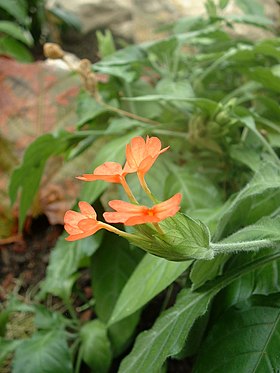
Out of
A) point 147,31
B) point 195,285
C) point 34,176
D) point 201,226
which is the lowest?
point 147,31

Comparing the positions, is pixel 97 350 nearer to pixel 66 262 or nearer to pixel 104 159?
pixel 66 262

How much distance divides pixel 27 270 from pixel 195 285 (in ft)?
2.28

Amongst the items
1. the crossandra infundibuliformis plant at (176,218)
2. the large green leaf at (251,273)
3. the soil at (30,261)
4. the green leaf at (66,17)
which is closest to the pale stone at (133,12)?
the green leaf at (66,17)

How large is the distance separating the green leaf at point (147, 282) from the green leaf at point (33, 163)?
0.35m

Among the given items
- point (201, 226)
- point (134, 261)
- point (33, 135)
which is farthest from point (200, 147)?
point (33, 135)

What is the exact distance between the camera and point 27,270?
1.21 meters

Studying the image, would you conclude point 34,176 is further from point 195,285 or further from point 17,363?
point 195,285

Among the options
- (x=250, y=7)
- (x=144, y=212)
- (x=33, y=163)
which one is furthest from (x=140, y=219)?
(x=250, y=7)

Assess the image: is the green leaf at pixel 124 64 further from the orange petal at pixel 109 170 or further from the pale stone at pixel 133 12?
the pale stone at pixel 133 12

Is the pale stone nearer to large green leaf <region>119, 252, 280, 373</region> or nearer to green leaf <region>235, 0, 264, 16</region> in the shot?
green leaf <region>235, 0, 264, 16</region>

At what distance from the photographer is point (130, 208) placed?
1.19 ft

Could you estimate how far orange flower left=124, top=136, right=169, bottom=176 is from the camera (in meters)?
0.40

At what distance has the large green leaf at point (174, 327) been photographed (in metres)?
0.56

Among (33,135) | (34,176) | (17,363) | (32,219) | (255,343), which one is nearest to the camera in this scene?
(255,343)
